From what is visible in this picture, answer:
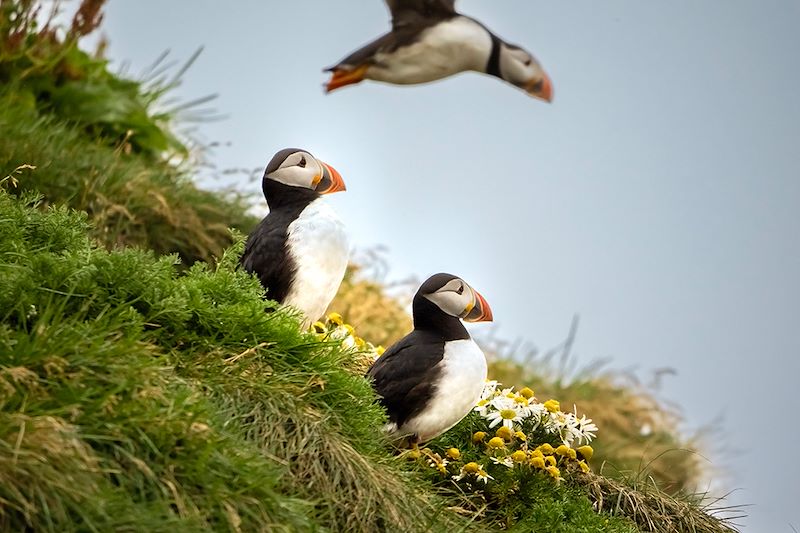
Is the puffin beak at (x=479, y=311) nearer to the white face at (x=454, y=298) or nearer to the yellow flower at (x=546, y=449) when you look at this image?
the white face at (x=454, y=298)

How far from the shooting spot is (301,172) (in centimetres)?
492

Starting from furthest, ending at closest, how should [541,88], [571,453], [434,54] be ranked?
[541,88] → [434,54] → [571,453]

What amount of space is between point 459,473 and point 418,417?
464 millimetres

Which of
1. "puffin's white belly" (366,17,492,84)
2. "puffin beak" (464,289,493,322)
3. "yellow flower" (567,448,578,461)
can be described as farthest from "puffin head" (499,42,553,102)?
"yellow flower" (567,448,578,461)

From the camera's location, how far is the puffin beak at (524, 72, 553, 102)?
23.3 feet

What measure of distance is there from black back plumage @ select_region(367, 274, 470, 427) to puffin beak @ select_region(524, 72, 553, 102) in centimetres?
261

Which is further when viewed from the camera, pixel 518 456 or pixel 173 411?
pixel 518 456

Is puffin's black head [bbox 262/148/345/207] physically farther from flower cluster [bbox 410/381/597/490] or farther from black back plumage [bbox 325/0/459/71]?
black back plumage [bbox 325/0/459/71]

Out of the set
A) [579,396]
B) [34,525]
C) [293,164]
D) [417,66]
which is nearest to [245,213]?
[417,66]

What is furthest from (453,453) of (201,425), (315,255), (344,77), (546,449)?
(344,77)

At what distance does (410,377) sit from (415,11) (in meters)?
2.98

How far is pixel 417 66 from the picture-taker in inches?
270

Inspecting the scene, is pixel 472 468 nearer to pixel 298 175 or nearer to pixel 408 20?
pixel 298 175

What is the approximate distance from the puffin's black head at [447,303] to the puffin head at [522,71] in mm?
2651
